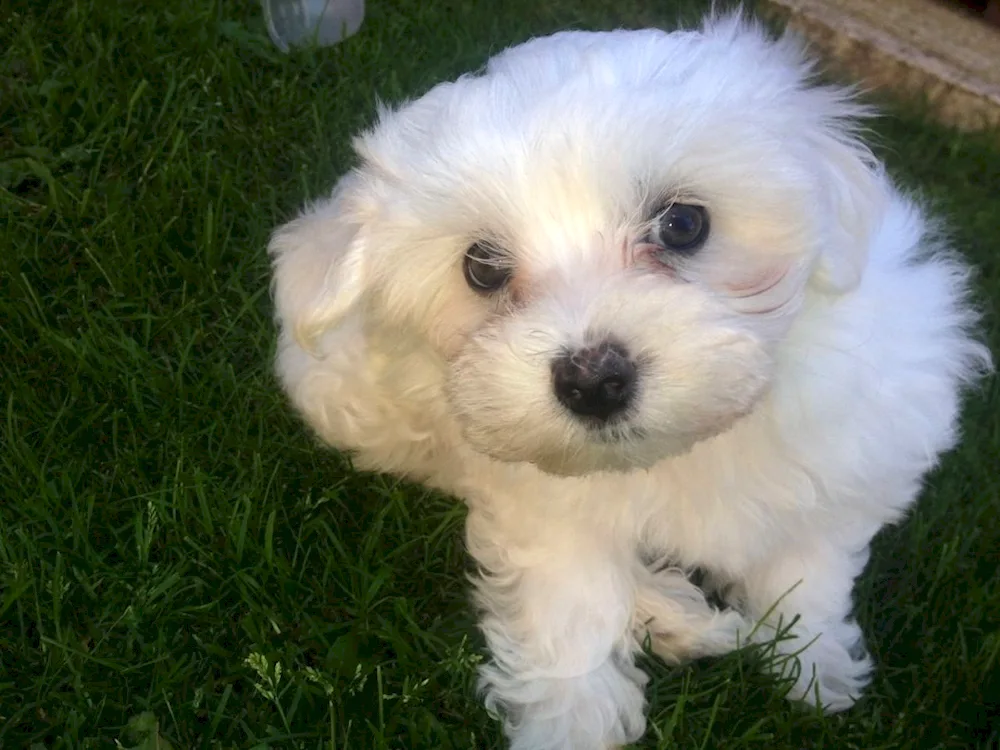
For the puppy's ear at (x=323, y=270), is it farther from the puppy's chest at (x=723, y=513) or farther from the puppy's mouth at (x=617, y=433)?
the puppy's chest at (x=723, y=513)

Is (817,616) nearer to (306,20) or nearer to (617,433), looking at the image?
(617,433)

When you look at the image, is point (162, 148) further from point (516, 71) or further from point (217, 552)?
point (516, 71)

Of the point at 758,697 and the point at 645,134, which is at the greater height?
the point at 645,134

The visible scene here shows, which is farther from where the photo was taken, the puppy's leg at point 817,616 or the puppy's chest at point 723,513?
the puppy's leg at point 817,616

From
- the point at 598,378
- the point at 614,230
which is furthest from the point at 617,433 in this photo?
the point at 614,230

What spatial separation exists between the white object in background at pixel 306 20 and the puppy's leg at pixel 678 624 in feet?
8.33

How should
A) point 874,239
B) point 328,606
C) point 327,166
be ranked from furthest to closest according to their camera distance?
point 327,166
point 328,606
point 874,239

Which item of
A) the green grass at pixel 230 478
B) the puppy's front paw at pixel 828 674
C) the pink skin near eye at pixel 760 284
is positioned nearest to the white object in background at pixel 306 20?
the green grass at pixel 230 478

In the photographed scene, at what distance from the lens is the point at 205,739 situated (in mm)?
2451

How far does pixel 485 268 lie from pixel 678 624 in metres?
1.00

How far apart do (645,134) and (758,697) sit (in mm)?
1339

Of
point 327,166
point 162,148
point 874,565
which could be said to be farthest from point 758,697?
point 162,148

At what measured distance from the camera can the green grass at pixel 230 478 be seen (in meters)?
2.50

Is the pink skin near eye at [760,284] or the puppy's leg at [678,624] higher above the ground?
the pink skin near eye at [760,284]
